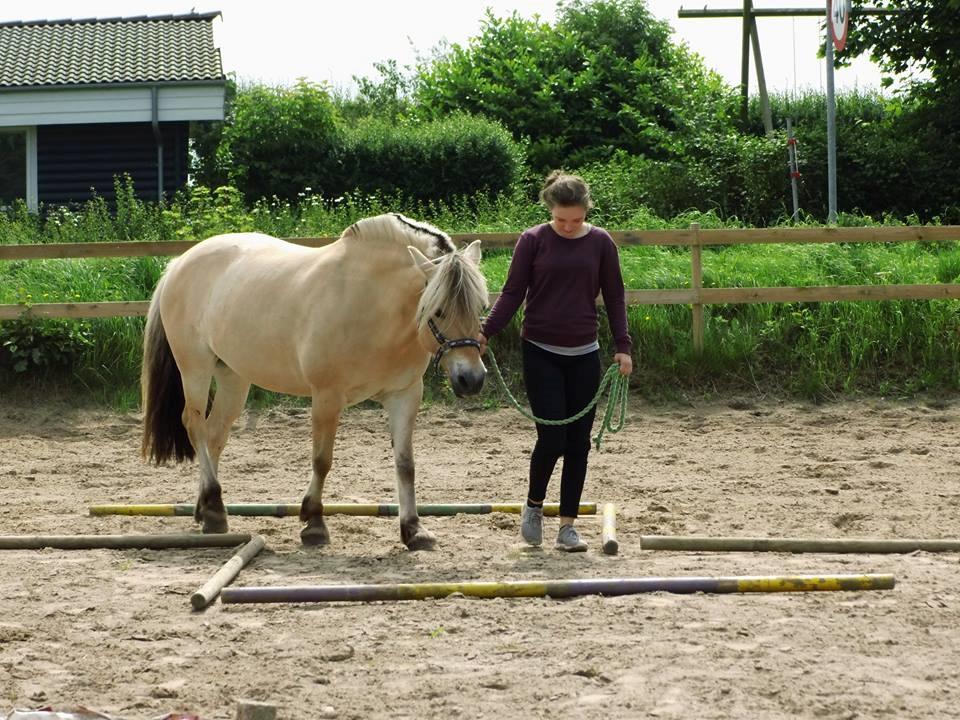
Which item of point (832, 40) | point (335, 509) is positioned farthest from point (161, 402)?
point (832, 40)

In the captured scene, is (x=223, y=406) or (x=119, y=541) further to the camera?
(x=223, y=406)

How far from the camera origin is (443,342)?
5.41m

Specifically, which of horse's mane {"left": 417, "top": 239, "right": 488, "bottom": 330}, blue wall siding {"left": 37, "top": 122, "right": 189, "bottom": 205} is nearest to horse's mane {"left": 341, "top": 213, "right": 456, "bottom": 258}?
horse's mane {"left": 417, "top": 239, "right": 488, "bottom": 330}

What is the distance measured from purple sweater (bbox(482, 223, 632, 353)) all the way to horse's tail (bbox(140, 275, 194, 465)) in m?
2.29

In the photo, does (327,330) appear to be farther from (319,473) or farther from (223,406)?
(223,406)

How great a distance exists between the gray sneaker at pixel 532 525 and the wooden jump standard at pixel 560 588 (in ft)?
3.61

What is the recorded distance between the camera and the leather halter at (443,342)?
17.6 feet

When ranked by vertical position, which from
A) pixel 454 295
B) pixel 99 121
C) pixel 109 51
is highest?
pixel 109 51

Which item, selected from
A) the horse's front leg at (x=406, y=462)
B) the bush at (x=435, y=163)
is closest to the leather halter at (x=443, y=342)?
the horse's front leg at (x=406, y=462)

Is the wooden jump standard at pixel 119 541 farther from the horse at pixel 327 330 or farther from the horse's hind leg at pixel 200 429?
the horse's hind leg at pixel 200 429

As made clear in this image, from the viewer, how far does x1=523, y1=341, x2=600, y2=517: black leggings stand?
552 centimetres

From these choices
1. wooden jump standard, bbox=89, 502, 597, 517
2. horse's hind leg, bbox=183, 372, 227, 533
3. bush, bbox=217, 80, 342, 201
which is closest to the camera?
wooden jump standard, bbox=89, 502, 597, 517

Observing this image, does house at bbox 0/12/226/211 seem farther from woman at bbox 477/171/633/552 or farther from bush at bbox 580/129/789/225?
woman at bbox 477/171/633/552

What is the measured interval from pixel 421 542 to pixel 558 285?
1.37 metres
